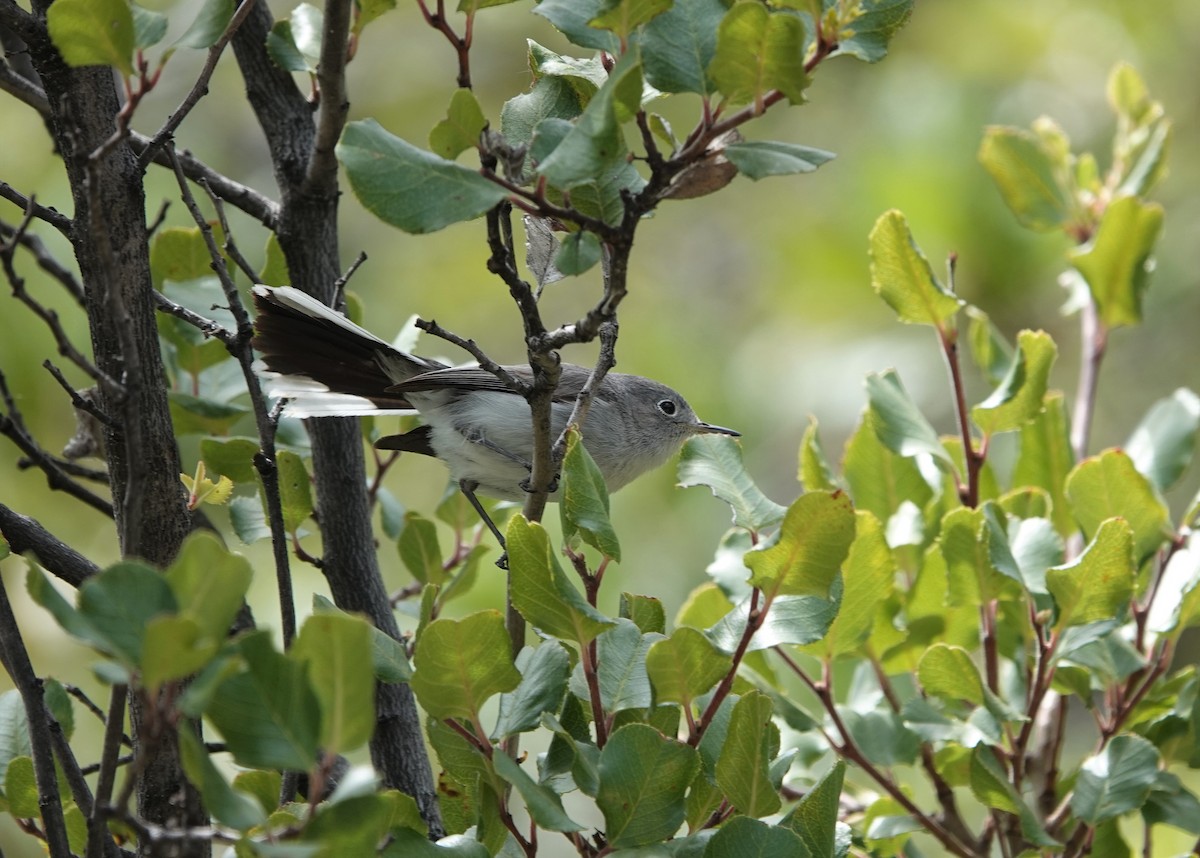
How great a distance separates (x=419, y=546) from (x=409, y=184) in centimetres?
108

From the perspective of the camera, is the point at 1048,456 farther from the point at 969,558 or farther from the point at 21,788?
the point at 21,788

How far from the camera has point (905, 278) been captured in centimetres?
195

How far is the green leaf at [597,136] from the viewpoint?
1125 mm

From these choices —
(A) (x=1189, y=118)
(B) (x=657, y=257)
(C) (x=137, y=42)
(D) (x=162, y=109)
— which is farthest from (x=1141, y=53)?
(C) (x=137, y=42)

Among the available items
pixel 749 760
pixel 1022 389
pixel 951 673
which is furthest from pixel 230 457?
pixel 1022 389

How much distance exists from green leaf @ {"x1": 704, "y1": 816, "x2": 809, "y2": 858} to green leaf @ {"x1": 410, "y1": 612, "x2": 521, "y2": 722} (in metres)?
0.27

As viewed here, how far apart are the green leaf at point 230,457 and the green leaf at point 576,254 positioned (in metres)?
0.86

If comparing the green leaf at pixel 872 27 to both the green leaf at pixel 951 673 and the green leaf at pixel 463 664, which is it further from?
the green leaf at pixel 951 673

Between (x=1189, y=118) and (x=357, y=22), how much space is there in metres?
5.12

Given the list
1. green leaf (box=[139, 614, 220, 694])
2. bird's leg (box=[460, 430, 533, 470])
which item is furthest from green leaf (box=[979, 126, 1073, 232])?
green leaf (box=[139, 614, 220, 694])

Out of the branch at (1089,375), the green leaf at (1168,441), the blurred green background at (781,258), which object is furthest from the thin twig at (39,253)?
the blurred green background at (781,258)

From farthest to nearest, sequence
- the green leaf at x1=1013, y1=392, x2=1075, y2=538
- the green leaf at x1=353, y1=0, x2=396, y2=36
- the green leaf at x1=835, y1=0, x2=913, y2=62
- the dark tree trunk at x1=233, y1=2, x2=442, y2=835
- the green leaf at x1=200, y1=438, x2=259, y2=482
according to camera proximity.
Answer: the green leaf at x1=1013, y1=392, x2=1075, y2=538
the dark tree trunk at x1=233, y1=2, x2=442, y2=835
the green leaf at x1=200, y1=438, x2=259, y2=482
the green leaf at x1=353, y1=0, x2=396, y2=36
the green leaf at x1=835, y1=0, x2=913, y2=62

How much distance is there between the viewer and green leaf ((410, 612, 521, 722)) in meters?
1.27

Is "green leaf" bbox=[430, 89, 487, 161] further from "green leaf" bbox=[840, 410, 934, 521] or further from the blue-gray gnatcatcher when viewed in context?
"green leaf" bbox=[840, 410, 934, 521]
